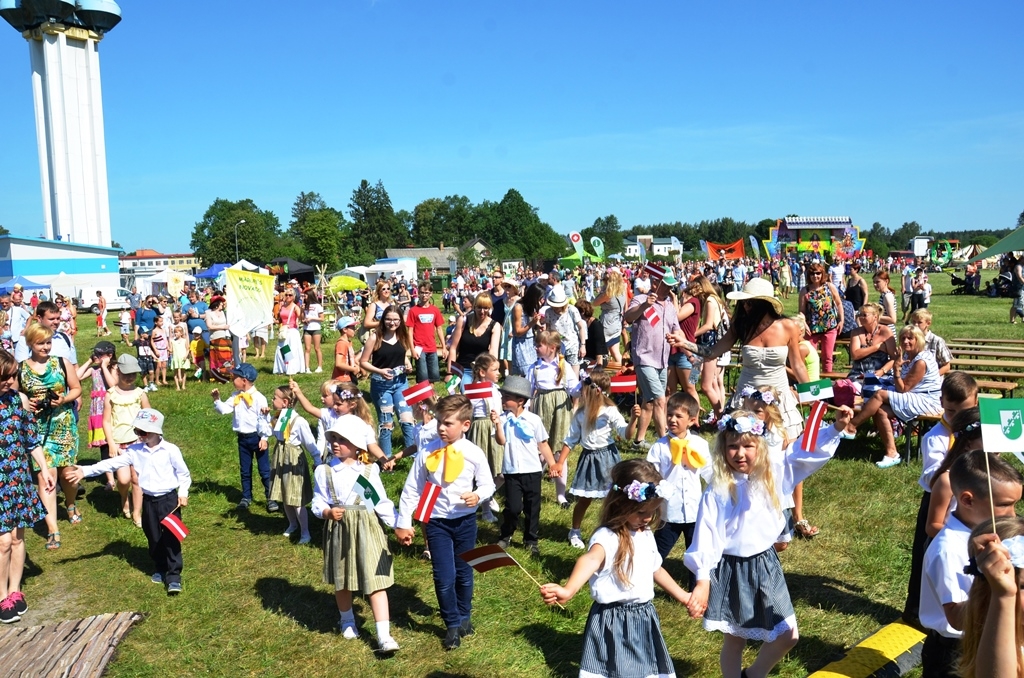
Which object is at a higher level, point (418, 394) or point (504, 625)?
point (418, 394)

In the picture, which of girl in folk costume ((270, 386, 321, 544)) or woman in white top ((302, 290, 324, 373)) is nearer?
girl in folk costume ((270, 386, 321, 544))

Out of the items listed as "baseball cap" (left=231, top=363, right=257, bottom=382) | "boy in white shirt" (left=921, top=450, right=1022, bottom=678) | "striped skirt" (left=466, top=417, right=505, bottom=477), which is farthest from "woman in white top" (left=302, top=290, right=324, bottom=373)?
"boy in white shirt" (left=921, top=450, right=1022, bottom=678)

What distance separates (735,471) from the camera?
4102 millimetres

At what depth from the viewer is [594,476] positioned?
21.2 ft

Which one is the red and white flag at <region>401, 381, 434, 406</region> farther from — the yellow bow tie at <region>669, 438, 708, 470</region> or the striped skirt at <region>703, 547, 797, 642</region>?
the striped skirt at <region>703, 547, 797, 642</region>

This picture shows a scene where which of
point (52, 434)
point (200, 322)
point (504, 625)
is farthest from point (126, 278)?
point (504, 625)

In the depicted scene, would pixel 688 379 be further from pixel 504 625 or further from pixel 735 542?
pixel 735 542

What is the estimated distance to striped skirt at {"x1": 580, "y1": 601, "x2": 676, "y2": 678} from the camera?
12.2 feet

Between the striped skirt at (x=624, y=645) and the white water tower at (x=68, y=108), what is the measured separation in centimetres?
6592

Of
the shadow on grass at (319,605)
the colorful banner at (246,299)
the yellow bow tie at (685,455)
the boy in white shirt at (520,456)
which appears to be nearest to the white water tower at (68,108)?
the colorful banner at (246,299)

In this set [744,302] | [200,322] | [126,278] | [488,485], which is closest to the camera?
[488,485]

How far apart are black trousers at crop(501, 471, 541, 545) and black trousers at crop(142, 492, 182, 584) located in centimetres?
275

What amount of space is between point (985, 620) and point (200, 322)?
16.7 m

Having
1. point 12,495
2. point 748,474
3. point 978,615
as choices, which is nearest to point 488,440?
point 748,474
